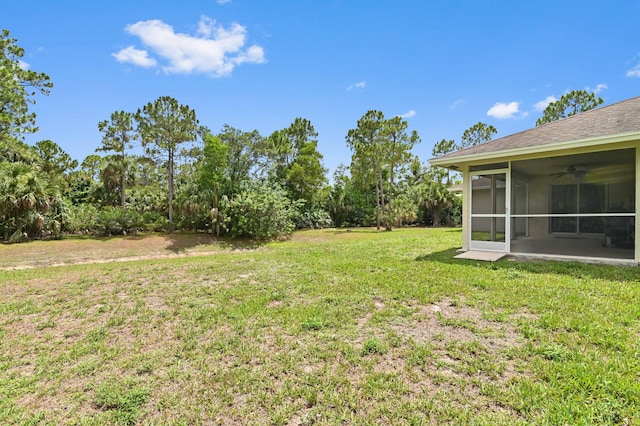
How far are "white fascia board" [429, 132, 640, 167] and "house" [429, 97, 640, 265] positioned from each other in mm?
15

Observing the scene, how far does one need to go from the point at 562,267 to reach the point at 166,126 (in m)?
17.2

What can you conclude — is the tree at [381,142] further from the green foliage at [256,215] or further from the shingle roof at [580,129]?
the shingle roof at [580,129]

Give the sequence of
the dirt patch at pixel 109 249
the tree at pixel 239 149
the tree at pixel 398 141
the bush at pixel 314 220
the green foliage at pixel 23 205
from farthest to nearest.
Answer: the bush at pixel 314 220, the tree at pixel 398 141, the tree at pixel 239 149, the green foliage at pixel 23 205, the dirt patch at pixel 109 249

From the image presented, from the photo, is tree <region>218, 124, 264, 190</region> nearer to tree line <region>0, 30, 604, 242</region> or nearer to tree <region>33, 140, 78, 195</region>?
tree line <region>0, 30, 604, 242</region>

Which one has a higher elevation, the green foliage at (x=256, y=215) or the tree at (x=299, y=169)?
the tree at (x=299, y=169)

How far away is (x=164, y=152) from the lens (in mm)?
16219

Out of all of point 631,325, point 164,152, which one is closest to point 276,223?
point 164,152


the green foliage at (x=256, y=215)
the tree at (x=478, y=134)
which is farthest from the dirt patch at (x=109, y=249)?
the tree at (x=478, y=134)

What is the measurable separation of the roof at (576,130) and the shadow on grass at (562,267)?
2525 millimetres

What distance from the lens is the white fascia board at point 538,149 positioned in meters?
5.49

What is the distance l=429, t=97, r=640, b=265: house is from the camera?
20.6 feet

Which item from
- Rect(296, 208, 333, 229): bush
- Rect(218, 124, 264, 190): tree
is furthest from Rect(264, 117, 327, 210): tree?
Rect(218, 124, 264, 190): tree

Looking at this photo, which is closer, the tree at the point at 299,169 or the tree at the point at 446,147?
the tree at the point at 299,169

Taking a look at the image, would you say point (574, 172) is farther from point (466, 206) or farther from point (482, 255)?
point (482, 255)
